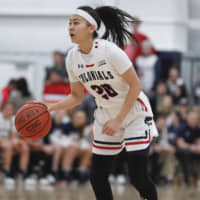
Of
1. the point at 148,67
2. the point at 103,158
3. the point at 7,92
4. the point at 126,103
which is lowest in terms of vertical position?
the point at 7,92

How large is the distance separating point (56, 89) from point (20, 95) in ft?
2.02

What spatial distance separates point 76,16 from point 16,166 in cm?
506

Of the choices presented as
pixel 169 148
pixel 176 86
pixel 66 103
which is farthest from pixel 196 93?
pixel 66 103

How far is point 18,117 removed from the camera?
4.32m

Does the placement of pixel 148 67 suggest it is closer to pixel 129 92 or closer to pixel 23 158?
pixel 23 158

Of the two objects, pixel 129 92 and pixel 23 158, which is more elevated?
pixel 129 92

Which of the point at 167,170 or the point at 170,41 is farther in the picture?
the point at 170,41

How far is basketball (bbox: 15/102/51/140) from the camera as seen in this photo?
14.0ft

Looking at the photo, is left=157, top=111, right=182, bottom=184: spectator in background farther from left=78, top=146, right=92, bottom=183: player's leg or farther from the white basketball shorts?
the white basketball shorts

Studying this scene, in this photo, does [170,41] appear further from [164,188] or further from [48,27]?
[164,188]

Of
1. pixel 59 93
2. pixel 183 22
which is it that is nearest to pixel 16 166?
pixel 59 93

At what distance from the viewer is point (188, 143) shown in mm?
9188

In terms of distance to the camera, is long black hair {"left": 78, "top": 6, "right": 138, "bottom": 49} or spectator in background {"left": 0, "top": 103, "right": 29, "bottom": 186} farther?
spectator in background {"left": 0, "top": 103, "right": 29, "bottom": 186}

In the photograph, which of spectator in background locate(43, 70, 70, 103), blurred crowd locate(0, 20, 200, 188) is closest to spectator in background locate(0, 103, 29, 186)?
blurred crowd locate(0, 20, 200, 188)
